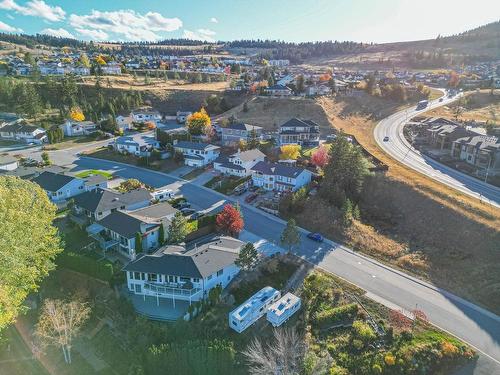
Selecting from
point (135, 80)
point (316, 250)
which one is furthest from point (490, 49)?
point (316, 250)

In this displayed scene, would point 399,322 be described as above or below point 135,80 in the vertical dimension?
below

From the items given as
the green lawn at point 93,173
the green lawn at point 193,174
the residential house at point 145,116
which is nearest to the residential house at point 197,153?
the green lawn at point 193,174

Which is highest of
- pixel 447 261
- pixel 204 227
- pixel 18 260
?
pixel 18 260

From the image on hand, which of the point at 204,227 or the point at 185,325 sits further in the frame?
the point at 204,227

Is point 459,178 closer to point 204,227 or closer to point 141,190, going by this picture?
point 204,227

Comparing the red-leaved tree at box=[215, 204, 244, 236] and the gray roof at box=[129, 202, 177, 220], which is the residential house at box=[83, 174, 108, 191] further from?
the red-leaved tree at box=[215, 204, 244, 236]

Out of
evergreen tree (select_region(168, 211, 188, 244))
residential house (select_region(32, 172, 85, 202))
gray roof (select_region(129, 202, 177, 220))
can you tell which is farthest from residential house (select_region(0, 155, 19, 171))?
evergreen tree (select_region(168, 211, 188, 244))
